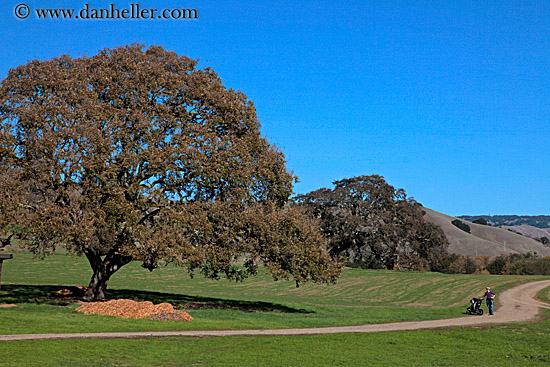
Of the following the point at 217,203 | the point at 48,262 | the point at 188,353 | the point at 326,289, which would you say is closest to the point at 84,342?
the point at 188,353

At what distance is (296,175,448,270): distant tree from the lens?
64688 millimetres

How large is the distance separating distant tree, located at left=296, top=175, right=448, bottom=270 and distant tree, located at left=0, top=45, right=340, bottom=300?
33807 millimetres

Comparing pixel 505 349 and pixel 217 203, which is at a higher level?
pixel 217 203

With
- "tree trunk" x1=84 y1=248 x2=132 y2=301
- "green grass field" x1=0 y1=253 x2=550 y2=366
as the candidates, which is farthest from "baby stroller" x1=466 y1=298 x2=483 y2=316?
"tree trunk" x1=84 y1=248 x2=132 y2=301

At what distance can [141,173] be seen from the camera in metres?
29.5

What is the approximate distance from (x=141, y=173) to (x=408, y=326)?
16482mm

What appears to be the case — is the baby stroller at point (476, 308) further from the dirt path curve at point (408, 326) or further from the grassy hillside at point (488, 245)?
the grassy hillside at point (488, 245)

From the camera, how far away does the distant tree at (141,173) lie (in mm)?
27062

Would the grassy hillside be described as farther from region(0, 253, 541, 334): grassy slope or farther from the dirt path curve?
the dirt path curve

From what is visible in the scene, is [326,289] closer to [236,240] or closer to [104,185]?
[236,240]

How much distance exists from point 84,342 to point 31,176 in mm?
12807

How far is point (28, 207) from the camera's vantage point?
92.3ft

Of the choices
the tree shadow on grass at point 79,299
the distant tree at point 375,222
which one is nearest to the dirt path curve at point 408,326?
the tree shadow on grass at point 79,299

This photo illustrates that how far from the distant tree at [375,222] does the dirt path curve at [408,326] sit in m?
20.2
